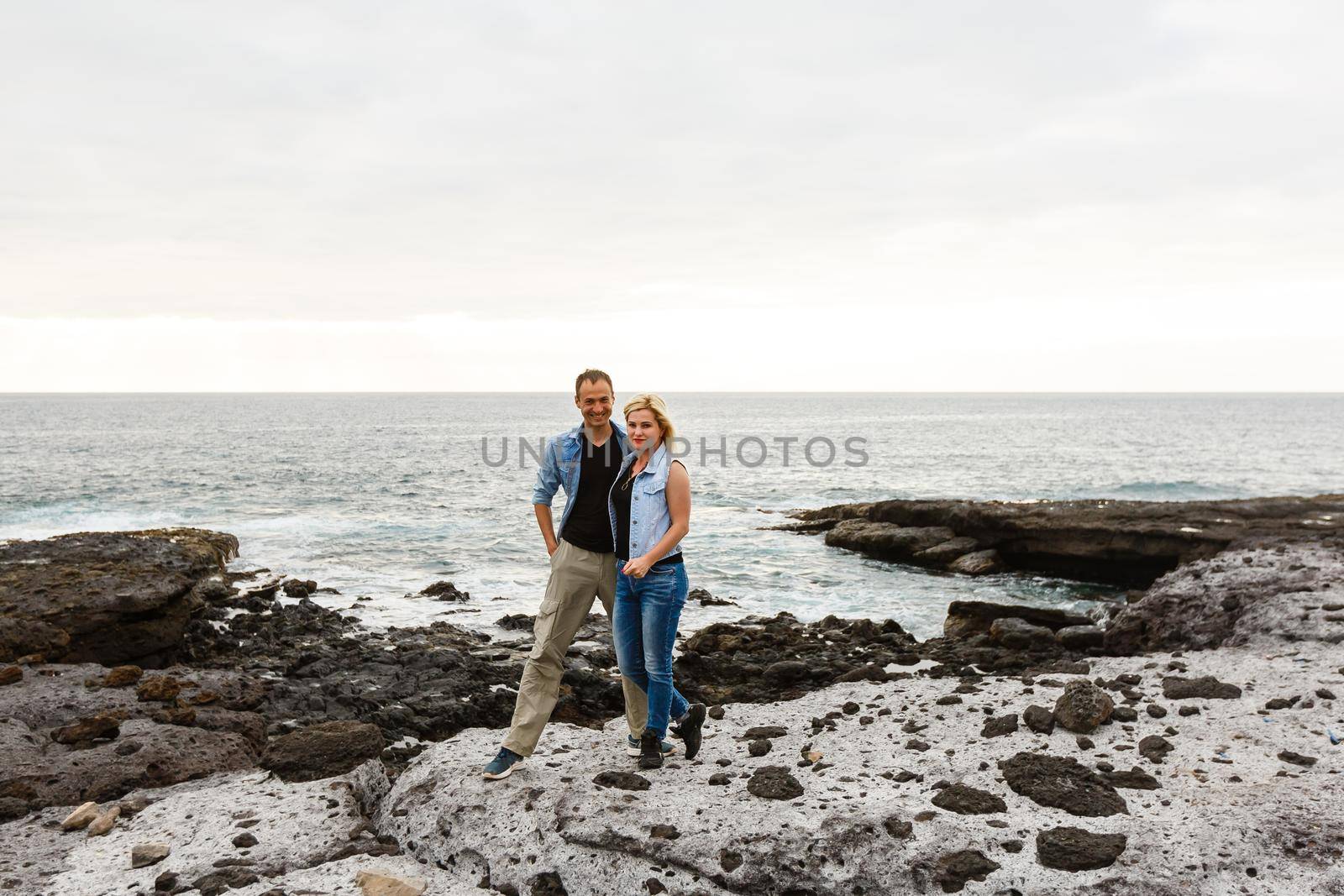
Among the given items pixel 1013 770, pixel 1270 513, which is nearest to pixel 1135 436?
pixel 1270 513

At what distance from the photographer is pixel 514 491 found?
4162cm

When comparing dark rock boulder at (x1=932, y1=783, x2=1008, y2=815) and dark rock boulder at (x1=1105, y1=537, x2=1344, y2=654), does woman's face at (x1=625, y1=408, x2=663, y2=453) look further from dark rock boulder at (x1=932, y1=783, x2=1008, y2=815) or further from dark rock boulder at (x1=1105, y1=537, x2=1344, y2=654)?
dark rock boulder at (x1=1105, y1=537, x2=1344, y2=654)

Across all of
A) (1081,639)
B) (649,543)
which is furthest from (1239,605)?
(649,543)

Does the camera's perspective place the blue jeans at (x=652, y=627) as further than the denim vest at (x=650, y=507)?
Yes

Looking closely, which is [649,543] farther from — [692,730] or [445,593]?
[445,593]

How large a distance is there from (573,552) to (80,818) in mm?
3792

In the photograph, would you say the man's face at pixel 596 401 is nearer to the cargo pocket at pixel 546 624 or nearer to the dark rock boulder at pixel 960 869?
the cargo pocket at pixel 546 624

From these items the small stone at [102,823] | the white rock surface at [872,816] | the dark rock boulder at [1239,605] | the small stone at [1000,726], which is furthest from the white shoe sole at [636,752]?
the dark rock boulder at [1239,605]

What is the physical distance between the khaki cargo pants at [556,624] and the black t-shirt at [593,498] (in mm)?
77

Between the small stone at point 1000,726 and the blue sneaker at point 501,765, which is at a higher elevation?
the blue sneaker at point 501,765

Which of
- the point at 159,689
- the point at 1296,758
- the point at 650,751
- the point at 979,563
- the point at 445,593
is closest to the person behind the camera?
the point at 1296,758

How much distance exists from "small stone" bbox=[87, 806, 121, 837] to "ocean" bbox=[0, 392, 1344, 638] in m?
9.50

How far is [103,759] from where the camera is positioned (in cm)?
678

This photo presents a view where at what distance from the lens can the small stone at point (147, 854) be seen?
5.23 m
